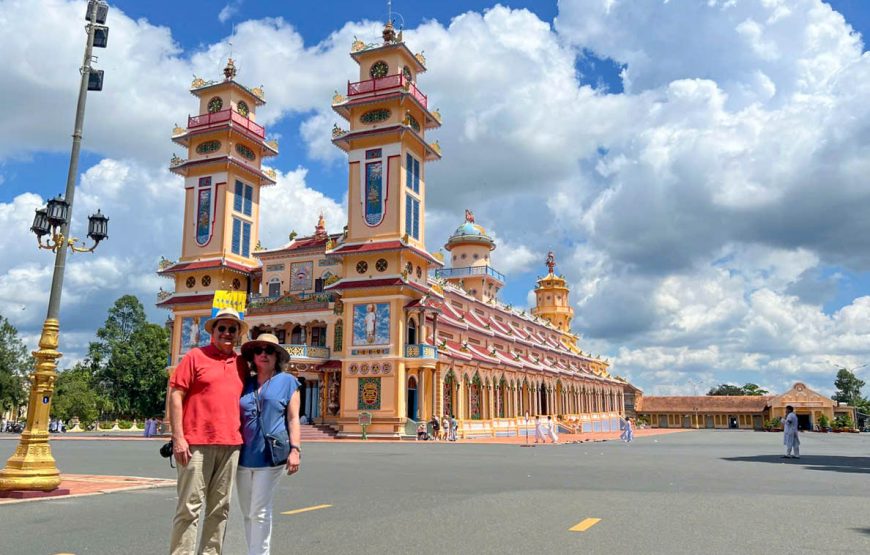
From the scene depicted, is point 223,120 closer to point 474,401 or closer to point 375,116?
point 375,116

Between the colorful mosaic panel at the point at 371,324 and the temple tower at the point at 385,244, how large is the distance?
6 cm

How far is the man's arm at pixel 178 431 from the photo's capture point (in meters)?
5.41

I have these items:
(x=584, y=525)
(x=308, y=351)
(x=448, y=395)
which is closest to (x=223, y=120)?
(x=308, y=351)

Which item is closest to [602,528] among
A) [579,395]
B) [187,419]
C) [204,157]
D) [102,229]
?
[187,419]

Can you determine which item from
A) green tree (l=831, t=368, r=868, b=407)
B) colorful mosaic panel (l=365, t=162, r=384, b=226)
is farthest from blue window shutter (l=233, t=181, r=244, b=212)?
green tree (l=831, t=368, r=868, b=407)

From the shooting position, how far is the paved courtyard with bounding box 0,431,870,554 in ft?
24.0

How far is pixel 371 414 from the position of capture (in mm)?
39312

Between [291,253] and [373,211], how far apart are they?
8394 mm

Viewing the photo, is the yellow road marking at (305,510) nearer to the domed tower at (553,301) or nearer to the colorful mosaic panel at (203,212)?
the colorful mosaic panel at (203,212)

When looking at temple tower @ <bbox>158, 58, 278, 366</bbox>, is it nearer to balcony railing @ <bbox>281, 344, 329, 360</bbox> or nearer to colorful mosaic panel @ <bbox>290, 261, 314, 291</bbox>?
colorful mosaic panel @ <bbox>290, 261, 314, 291</bbox>

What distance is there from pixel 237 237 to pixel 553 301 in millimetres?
50839

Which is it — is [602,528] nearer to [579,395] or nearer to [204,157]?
[204,157]

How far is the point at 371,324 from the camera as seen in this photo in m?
40.3

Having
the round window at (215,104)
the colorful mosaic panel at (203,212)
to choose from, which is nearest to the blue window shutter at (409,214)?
the colorful mosaic panel at (203,212)
